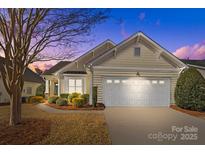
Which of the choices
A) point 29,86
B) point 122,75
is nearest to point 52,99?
point 29,86

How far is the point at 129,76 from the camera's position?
11539 mm

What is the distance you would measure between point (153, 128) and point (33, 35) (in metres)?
5.77

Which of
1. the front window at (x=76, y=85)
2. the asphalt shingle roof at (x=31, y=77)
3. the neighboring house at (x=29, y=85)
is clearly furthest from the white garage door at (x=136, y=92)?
the neighboring house at (x=29, y=85)

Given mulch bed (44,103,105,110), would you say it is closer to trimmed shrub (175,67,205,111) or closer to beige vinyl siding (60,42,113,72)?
beige vinyl siding (60,42,113,72)

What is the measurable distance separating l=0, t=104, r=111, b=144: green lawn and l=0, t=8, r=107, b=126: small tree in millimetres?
421

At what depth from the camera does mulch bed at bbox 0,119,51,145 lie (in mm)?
7156

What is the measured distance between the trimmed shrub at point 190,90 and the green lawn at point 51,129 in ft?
16.1

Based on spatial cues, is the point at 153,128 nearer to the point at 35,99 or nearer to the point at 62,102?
the point at 62,102

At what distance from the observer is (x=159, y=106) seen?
1166cm

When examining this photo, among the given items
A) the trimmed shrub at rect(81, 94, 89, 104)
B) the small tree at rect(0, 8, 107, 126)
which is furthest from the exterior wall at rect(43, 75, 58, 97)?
the small tree at rect(0, 8, 107, 126)

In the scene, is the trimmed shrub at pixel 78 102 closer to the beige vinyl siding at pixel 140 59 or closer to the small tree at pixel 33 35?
the small tree at pixel 33 35

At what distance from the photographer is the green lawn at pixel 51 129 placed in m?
7.18
